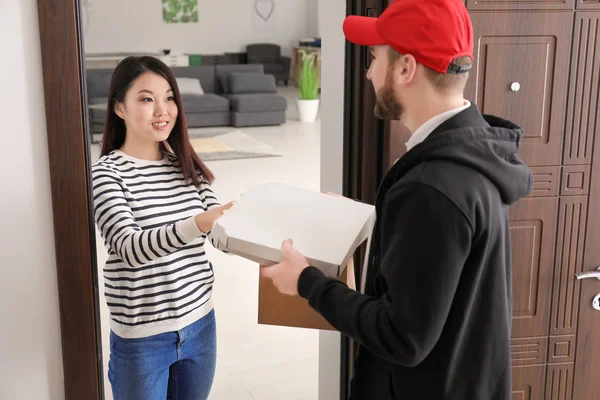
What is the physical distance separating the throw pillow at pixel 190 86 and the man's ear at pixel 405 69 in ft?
29.2

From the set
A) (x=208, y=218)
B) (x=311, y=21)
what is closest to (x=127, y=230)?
(x=208, y=218)

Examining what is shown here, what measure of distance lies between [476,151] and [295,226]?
42 cm

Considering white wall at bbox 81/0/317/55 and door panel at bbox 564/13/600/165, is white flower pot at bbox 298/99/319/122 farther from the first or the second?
door panel at bbox 564/13/600/165

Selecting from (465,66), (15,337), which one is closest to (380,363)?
(465,66)

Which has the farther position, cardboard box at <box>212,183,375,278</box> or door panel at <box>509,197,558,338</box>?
door panel at <box>509,197,558,338</box>

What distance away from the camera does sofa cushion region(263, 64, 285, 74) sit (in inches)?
553

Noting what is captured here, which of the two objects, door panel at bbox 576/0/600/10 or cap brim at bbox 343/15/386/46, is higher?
door panel at bbox 576/0/600/10

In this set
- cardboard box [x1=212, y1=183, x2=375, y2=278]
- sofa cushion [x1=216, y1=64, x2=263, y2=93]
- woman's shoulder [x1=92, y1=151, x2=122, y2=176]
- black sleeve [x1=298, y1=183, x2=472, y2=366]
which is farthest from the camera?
sofa cushion [x1=216, y1=64, x2=263, y2=93]

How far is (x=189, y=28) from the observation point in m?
13.9

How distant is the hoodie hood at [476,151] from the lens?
1269 millimetres

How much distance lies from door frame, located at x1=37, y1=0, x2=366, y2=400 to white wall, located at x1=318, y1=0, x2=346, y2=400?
0.23m

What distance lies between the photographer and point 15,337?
183 cm

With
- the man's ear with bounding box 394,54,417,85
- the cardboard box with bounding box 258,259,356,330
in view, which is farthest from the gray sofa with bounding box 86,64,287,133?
the man's ear with bounding box 394,54,417,85

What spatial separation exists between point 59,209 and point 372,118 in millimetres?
887
